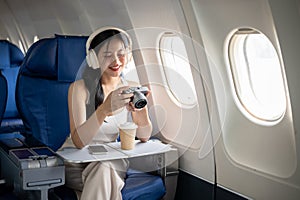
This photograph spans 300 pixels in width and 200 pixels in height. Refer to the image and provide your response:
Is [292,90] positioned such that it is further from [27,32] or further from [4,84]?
[27,32]

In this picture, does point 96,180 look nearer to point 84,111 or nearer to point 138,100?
point 84,111

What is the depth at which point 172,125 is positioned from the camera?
12.7ft

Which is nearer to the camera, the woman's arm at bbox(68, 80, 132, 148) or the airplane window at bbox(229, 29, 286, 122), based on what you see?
the woman's arm at bbox(68, 80, 132, 148)

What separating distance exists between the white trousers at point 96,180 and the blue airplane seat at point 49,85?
1.48 ft

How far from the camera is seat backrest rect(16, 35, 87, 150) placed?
3.39m

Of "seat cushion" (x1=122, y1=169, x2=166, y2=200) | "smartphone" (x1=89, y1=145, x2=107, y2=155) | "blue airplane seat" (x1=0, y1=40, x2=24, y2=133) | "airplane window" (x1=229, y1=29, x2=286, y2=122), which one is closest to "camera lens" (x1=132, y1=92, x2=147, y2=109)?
"smartphone" (x1=89, y1=145, x2=107, y2=155)

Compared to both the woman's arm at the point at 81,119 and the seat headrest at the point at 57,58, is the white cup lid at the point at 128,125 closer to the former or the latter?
the woman's arm at the point at 81,119

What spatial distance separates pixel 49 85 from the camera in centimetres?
352

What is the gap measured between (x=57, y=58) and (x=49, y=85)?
253mm

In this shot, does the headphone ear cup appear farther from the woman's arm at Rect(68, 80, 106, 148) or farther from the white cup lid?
the white cup lid

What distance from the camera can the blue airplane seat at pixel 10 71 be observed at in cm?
513

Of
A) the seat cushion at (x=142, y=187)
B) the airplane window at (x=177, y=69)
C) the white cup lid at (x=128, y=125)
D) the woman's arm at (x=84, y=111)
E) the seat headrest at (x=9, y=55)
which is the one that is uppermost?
the seat headrest at (x=9, y=55)

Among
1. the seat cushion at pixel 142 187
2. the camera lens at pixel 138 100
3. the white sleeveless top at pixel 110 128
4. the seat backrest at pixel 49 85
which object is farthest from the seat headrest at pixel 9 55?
the camera lens at pixel 138 100

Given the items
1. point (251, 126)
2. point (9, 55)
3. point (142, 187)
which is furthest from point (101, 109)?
point (9, 55)
